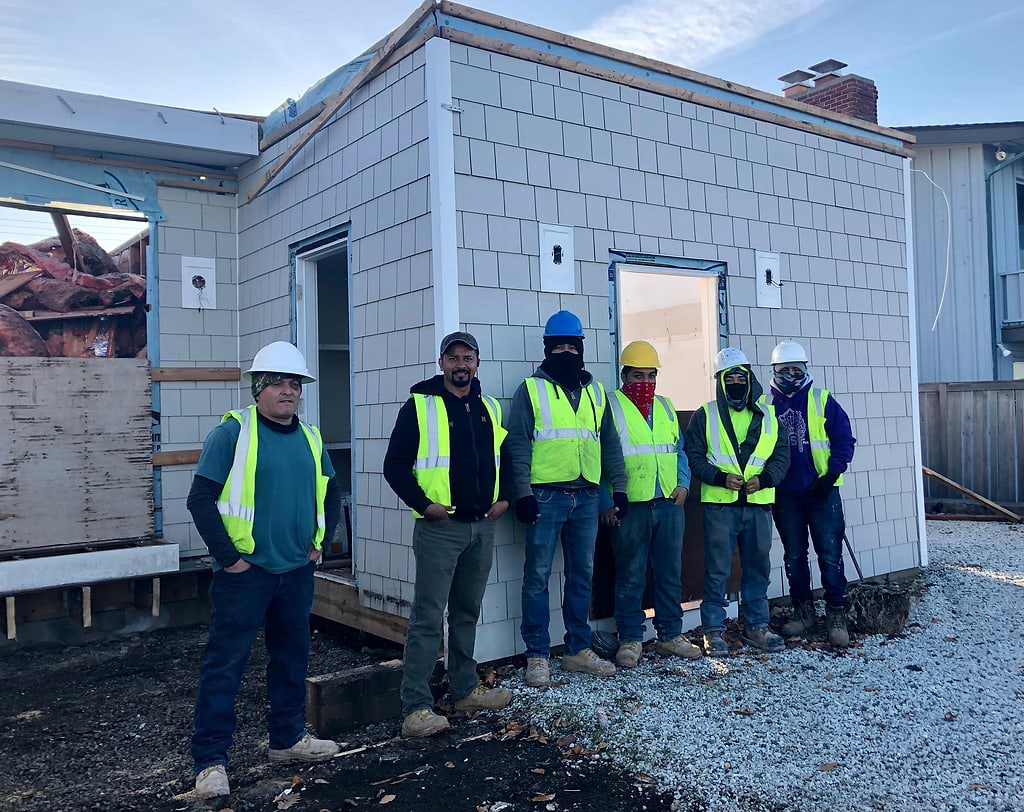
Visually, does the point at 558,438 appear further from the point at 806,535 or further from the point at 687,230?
the point at 687,230

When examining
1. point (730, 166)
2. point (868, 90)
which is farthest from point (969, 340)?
point (730, 166)

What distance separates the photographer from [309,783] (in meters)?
4.07

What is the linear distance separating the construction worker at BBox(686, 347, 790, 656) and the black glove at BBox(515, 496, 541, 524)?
4.60 ft

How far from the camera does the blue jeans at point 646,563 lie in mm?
5660

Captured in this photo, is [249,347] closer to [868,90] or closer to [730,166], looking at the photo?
[730,166]

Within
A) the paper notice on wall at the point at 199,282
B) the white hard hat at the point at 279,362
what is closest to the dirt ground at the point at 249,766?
the white hard hat at the point at 279,362

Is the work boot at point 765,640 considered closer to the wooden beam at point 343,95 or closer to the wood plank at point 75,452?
the wooden beam at point 343,95

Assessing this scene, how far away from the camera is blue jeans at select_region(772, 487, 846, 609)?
244 inches

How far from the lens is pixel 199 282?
7.75 m

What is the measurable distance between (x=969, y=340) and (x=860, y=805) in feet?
44.1

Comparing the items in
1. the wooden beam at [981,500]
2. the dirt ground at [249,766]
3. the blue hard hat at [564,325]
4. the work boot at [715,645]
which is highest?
the blue hard hat at [564,325]

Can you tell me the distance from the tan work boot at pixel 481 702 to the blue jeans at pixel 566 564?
46cm

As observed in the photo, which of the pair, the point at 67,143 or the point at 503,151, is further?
the point at 67,143

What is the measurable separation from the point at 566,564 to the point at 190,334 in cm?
417
